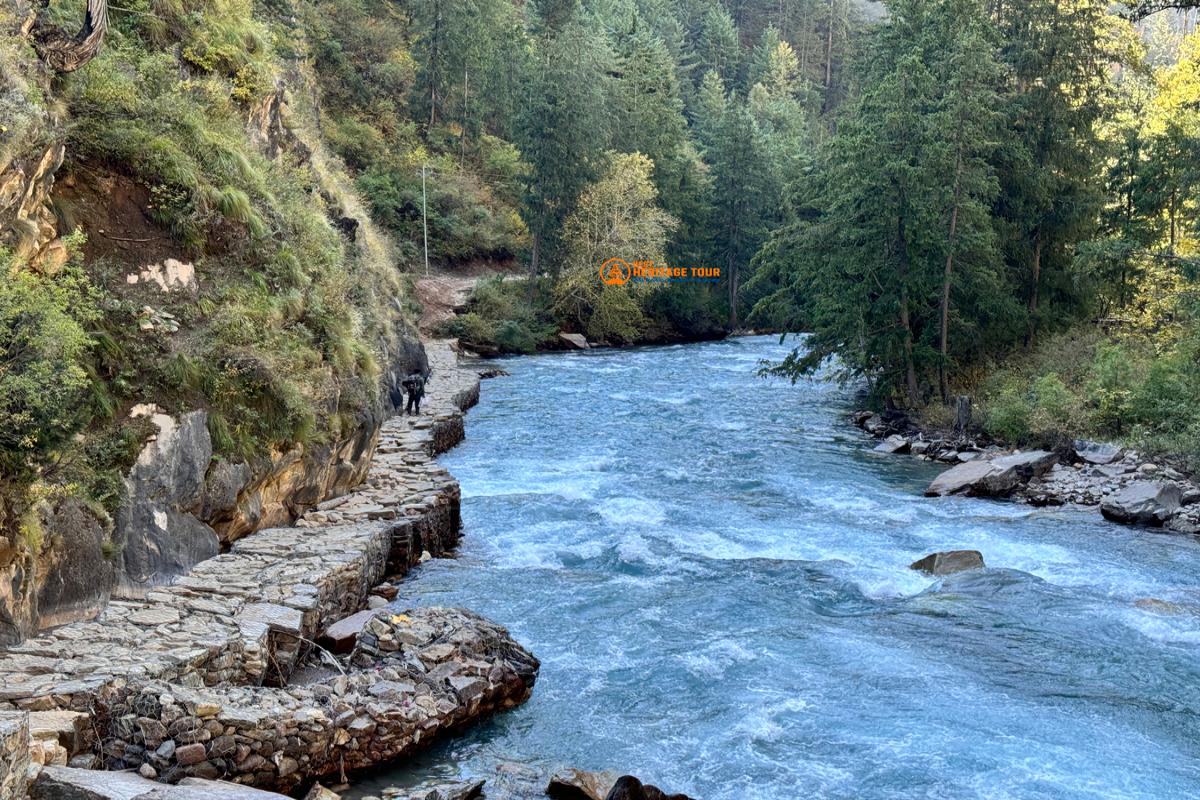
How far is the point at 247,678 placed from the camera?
9000mm

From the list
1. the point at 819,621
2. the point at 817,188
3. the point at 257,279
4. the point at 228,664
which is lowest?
the point at 819,621

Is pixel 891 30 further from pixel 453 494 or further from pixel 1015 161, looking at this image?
pixel 453 494

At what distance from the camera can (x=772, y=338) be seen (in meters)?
47.5

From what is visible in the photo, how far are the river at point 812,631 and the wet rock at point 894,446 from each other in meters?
1.28

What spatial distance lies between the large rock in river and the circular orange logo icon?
26.6 meters

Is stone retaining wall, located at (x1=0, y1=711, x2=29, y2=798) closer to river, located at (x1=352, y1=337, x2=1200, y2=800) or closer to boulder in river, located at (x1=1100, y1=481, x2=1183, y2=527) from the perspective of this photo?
river, located at (x1=352, y1=337, x2=1200, y2=800)

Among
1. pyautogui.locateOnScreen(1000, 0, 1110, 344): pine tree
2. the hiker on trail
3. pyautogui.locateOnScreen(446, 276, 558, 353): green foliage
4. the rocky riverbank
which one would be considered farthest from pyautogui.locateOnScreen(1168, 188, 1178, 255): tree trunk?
pyautogui.locateOnScreen(446, 276, 558, 353): green foliage

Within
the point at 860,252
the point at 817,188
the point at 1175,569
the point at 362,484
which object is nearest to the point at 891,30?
the point at 817,188

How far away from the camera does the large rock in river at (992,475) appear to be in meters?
19.2

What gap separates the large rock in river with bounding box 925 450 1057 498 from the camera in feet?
62.9

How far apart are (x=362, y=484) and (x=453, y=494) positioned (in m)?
1.49

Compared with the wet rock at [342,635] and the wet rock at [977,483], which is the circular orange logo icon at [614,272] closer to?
the wet rock at [977,483]

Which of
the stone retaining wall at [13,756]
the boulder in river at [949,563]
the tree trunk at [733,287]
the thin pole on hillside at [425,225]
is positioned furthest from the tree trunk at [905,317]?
the thin pole on hillside at [425,225]

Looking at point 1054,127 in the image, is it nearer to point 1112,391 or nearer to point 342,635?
point 1112,391
